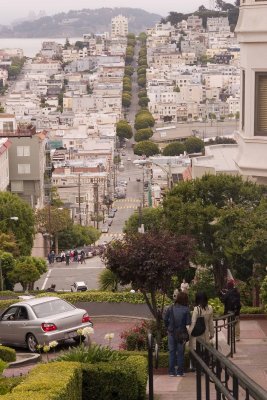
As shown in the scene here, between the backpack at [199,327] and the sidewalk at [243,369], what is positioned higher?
the backpack at [199,327]

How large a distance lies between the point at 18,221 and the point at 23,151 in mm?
19839

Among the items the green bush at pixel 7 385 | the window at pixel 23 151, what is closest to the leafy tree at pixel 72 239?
the window at pixel 23 151

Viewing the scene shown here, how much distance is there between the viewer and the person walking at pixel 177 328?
823 cm

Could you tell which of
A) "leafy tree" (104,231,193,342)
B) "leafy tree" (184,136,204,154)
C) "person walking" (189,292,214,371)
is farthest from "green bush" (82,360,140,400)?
"leafy tree" (184,136,204,154)

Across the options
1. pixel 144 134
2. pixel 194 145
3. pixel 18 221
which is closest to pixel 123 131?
pixel 144 134

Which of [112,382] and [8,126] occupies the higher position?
[112,382]

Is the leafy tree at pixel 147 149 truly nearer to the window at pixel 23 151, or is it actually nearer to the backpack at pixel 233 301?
the window at pixel 23 151

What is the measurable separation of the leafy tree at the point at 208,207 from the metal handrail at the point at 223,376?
376 inches

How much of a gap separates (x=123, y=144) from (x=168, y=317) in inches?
6853

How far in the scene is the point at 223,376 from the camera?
5.38 meters

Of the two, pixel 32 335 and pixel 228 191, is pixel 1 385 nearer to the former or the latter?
pixel 32 335

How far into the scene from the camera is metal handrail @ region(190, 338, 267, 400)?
4434 millimetres

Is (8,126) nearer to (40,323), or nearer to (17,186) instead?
(17,186)

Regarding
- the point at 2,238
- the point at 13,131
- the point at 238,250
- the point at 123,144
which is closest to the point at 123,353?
the point at 238,250
